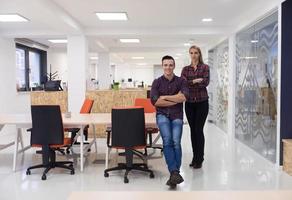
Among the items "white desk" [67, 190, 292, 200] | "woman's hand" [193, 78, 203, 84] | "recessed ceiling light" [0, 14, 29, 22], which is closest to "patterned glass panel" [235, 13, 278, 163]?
"woman's hand" [193, 78, 203, 84]

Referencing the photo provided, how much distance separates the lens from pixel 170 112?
3883 mm

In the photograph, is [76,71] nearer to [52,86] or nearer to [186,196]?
[52,86]

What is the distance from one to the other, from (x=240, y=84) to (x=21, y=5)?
441 centimetres

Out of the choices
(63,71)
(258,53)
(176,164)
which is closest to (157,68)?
(63,71)

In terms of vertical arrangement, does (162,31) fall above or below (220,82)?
above

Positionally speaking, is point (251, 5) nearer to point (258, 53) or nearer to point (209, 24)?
point (258, 53)

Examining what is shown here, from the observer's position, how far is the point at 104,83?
38.8 ft

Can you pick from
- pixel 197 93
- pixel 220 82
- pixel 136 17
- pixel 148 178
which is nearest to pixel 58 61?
pixel 220 82

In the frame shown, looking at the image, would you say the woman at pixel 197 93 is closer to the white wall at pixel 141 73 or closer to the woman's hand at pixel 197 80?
the woman's hand at pixel 197 80

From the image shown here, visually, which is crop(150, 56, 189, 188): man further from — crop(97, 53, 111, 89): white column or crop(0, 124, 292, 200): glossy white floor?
crop(97, 53, 111, 89): white column

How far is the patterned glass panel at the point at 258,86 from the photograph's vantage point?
500cm

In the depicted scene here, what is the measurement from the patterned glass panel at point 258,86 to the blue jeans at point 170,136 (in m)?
1.83

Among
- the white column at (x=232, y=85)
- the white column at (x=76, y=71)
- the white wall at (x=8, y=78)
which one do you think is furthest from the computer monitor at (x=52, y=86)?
the white column at (x=232, y=85)

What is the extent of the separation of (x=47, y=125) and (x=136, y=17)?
9.71ft
